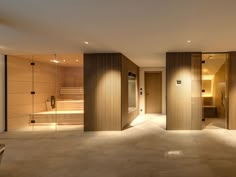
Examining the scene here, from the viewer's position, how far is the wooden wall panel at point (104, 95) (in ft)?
20.6

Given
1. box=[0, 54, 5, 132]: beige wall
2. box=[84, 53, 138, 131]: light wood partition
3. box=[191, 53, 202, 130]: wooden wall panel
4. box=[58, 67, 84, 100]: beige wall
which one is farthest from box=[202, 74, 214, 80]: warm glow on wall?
box=[0, 54, 5, 132]: beige wall

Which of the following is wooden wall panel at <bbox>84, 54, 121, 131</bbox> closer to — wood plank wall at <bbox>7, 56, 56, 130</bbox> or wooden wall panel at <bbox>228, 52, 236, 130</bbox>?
wood plank wall at <bbox>7, 56, 56, 130</bbox>

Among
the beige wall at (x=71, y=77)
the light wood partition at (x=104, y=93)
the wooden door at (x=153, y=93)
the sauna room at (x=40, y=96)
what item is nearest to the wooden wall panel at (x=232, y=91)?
the light wood partition at (x=104, y=93)

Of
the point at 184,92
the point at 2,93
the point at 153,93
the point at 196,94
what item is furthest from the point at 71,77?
the point at 196,94

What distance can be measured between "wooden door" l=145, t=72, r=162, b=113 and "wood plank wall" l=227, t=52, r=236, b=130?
169 inches

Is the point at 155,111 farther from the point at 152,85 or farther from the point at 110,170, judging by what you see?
the point at 110,170

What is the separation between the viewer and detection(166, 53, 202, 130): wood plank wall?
20.5 feet

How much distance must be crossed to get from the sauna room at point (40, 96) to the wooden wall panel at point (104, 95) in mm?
1002

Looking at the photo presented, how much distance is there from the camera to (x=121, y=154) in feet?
13.2

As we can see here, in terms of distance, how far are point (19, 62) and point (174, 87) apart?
5187 mm

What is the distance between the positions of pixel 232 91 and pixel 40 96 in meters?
6.55

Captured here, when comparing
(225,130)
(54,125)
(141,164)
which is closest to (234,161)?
(141,164)

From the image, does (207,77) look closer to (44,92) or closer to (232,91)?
(232,91)

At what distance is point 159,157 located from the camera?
3832 millimetres
